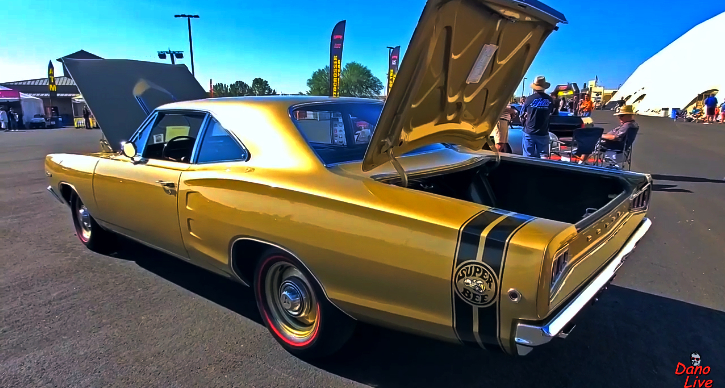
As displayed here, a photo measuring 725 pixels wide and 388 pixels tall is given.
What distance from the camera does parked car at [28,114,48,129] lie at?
33.5m

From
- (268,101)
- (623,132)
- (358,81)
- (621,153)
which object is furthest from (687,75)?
(268,101)

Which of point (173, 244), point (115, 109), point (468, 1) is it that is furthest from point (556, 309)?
point (115, 109)

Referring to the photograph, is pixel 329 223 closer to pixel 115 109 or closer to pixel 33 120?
pixel 115 109

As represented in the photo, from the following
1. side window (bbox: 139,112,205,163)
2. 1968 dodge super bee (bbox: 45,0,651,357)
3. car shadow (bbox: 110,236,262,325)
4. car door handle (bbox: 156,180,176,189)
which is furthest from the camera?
side window (bbox: 139,112,205,163)

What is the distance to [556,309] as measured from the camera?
6.11 ft

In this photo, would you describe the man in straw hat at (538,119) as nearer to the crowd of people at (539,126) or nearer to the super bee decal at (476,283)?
the crowd of people at (539,126)

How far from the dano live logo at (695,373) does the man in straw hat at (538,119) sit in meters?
4.85

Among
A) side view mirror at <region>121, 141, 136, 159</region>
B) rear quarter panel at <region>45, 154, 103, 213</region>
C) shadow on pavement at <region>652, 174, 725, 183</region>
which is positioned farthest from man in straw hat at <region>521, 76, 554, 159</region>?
rear quarter panel at <region>45, 154, 103, 213</region>

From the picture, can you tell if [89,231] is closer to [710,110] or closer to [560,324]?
[560,324]

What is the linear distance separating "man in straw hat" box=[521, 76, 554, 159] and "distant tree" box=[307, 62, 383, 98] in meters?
66.4

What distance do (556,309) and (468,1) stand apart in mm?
1494

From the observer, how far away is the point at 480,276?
5.83ft

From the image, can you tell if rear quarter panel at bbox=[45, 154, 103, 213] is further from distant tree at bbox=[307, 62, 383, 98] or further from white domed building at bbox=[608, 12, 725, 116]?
distant tree at bbox=[307, 62, 383, 98]

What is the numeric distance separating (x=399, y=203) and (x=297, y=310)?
1.00m
